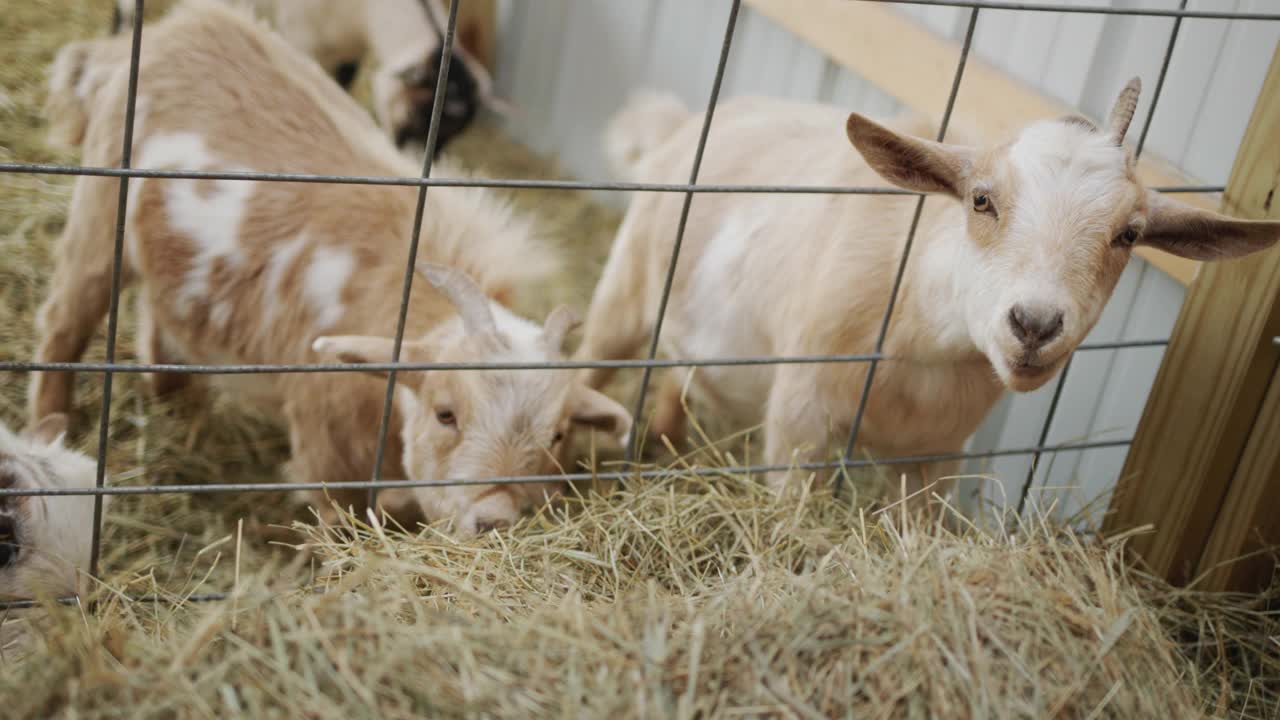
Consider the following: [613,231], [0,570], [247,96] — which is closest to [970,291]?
[0,570]

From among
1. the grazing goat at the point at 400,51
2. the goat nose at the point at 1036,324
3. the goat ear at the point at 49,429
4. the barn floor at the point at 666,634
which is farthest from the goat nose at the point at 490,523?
the grazing goat at the point at 400,51

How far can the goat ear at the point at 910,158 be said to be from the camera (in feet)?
7.92

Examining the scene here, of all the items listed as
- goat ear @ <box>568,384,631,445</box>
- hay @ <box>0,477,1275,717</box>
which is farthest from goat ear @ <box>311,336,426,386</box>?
hay @ <box>0,477,1275,717</box>

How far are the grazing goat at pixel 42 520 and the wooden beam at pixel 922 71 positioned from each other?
2.65 metres

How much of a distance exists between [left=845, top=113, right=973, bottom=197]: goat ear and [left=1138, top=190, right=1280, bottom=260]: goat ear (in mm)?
417

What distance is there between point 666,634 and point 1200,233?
1.52 metres

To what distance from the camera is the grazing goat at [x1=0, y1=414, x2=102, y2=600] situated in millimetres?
2682

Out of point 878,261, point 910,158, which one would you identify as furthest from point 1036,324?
point 878,261

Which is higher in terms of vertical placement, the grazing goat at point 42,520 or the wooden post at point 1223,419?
the wooden post at point 1223,419

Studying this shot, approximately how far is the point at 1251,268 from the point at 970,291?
751mm

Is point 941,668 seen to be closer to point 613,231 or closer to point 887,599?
point 887,599

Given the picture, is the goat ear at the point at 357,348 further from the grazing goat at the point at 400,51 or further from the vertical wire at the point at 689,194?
the grazing goat at the point at 400,51

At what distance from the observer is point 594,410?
133 inches

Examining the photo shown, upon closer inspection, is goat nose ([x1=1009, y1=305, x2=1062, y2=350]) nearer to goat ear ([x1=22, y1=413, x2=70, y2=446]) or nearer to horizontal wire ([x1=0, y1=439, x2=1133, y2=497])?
horizontal wire ([x1=0, y1=439, x2=1133, y2=497])
